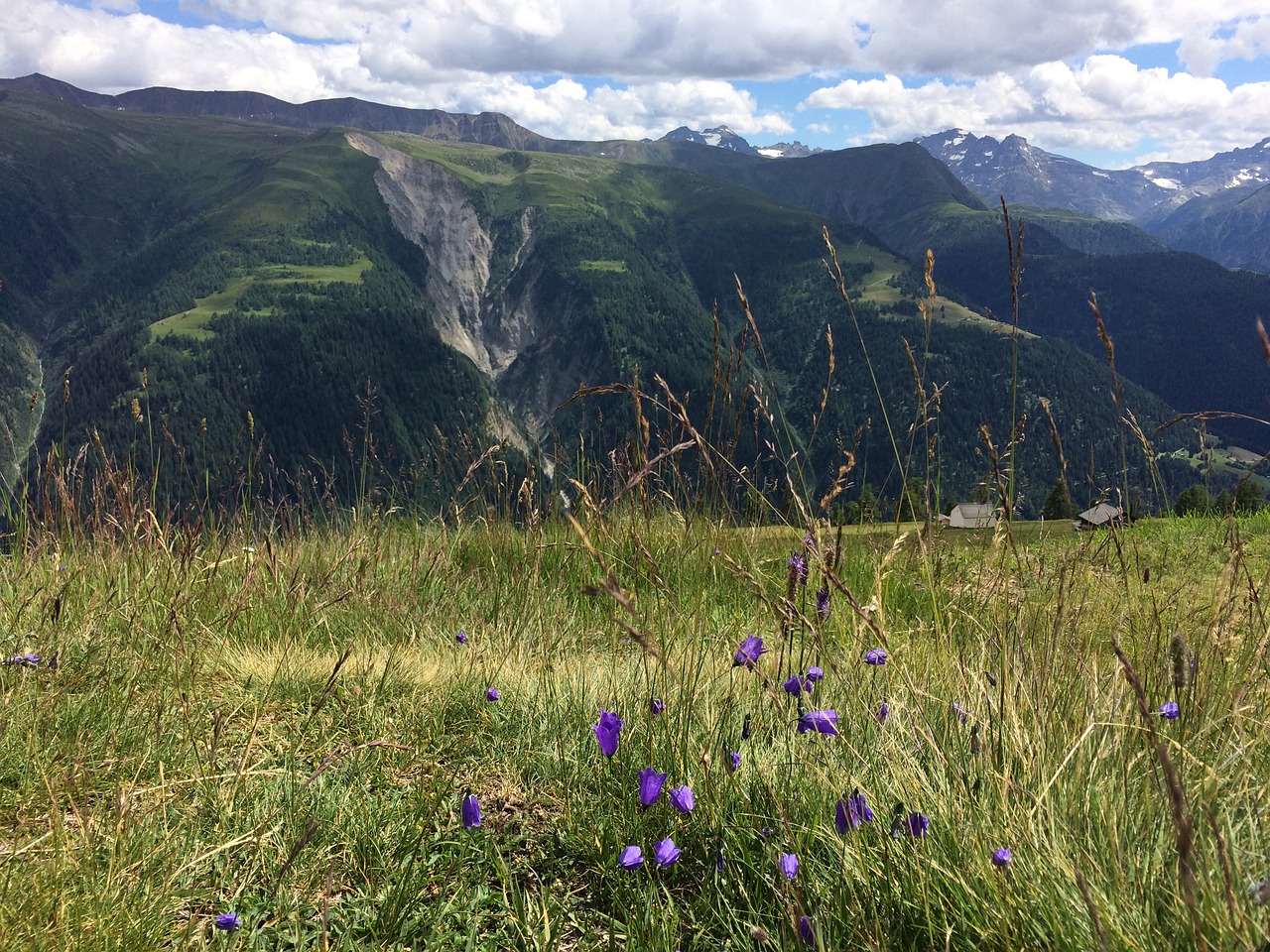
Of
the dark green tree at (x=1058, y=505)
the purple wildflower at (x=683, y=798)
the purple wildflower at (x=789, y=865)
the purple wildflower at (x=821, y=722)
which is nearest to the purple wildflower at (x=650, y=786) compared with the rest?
the purple wildflower at (x=683, y=798)

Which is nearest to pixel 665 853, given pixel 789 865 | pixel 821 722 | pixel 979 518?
pixel 789 865

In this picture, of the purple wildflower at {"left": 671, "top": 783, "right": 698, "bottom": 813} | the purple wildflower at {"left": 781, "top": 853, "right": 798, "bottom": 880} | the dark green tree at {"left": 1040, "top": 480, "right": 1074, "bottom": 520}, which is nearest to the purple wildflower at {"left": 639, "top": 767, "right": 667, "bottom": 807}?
the purple wildflower at {"left": 671, "top": 783, "right": 698, "bottom": 813}

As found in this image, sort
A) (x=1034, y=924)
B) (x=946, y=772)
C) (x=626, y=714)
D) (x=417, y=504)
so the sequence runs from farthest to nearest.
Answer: (x=417, y=504) < (x=626, y=714) < (x=946, y=772) < (x=1034, y=924)

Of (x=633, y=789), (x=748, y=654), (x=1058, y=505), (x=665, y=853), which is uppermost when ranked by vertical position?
(x=748, y=654)

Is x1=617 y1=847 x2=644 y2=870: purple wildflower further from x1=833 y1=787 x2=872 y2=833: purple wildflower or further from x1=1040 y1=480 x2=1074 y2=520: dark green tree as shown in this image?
x1=1040 y1=480 x2=1074 y2=520: dark green tree

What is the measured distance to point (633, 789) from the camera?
2324mm

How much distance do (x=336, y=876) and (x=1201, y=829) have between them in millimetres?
2111

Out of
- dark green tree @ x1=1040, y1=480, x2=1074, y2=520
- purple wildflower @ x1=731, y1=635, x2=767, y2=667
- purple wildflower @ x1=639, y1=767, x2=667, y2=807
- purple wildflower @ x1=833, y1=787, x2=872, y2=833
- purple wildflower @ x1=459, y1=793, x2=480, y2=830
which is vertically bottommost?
dark green tree @ x1=1040, y1=480, x2=1074, y2=520

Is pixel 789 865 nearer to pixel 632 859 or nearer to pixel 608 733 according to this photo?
pixel 632 859

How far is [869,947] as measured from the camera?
1545 millimetres

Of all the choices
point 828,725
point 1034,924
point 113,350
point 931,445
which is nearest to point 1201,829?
point 1034,924

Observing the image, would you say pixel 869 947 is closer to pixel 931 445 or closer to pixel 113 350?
pixel 931 445

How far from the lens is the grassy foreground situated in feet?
5.45

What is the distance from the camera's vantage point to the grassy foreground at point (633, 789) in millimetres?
1660
